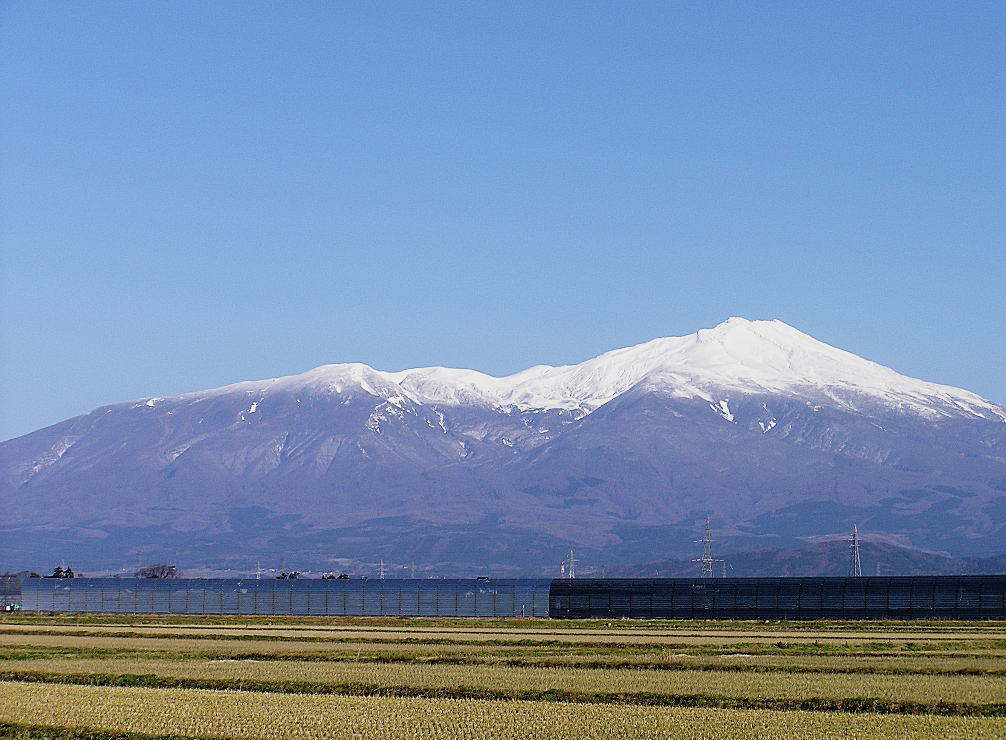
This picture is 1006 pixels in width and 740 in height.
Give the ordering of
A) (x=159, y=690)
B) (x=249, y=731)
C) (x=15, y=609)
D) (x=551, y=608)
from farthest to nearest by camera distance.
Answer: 1. (x=15, y=609)
2. (x=551, y=608)
3. (x=159, y=690)
4. (x=249, y=731)

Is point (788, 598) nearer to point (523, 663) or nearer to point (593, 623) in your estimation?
point (593, 623)

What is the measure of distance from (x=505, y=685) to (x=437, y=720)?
5960 mm

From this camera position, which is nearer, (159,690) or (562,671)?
(159,690)

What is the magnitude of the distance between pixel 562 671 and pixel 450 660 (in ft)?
17.1

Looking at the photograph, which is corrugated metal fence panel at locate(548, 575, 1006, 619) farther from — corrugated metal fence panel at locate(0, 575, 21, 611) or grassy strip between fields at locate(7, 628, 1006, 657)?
corrugated metal fence panel at locate(0, 575, 21, 611)

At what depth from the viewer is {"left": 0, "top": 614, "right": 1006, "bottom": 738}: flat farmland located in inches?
1014

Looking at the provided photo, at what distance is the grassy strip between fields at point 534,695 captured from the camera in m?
28.1

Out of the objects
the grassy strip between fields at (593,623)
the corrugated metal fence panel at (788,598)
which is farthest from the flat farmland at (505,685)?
the corrugated metal fence panel at (788,598)

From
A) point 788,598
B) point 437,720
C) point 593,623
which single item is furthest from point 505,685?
point 788,598

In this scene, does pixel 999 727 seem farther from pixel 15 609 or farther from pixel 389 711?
pixel 15 609

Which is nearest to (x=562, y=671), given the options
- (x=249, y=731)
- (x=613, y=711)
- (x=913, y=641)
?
(x=613, y=711)

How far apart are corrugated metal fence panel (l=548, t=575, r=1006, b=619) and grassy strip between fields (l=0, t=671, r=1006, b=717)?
1675 inches

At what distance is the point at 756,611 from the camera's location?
236 ft

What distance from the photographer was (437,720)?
2641cm
